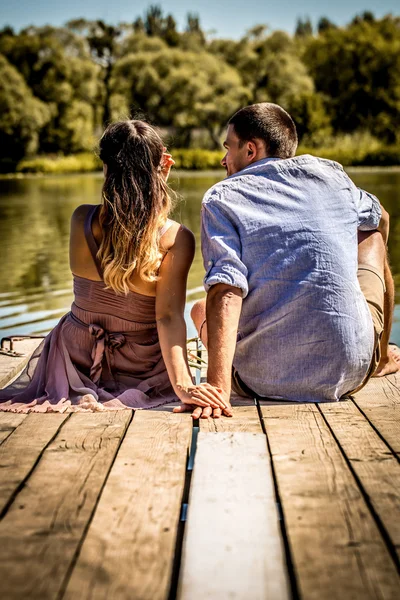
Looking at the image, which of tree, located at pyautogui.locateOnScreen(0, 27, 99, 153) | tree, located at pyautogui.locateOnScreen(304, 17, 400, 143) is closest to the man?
tree, located at pyautogui.locateOnScreen(0, 27, 99, 153)

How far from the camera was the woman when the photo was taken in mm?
2811

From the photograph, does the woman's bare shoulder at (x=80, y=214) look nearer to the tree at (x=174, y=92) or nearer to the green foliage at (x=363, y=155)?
the green foliage at (x=363, y=155)

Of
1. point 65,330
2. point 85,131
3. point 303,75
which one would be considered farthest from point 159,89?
point 65,330

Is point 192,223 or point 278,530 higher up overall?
point 278,530

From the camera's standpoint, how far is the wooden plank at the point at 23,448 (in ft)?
A: 6.40

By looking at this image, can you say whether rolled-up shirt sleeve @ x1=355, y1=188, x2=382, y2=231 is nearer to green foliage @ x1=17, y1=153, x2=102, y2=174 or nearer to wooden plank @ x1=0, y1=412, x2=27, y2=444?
wooden plank @ x1=0, y1=412, x2=27, y2=444

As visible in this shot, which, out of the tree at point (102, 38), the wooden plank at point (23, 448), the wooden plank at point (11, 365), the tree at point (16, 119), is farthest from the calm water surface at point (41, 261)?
the tree at point (102, 38)

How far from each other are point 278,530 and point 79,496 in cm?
51

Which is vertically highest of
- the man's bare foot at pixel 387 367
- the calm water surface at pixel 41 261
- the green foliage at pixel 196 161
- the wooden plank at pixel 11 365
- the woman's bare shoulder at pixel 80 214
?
the woman's bare shoulder at pixel 80 214

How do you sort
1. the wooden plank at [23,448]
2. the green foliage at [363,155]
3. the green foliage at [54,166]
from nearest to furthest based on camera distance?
1. the wooden plank at [23,448]
2. the green foliage at [54,166]
3. the green foliage at [363,155]

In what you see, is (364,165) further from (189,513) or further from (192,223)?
(189,513)

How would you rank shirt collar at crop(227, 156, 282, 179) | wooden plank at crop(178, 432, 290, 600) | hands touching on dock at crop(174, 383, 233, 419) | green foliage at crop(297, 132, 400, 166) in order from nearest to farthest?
wooden plank at crop(178, 432, 290, 600)
hands touching on dock at crop(174, 383, 233, 419)
shirt collar at crop(227, 156, 282, 179)
green foliage at crop(297, 132, 400, 166)

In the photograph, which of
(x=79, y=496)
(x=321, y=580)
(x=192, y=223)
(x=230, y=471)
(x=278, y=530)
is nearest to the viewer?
(x=321, y=580)

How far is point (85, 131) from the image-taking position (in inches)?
1663
